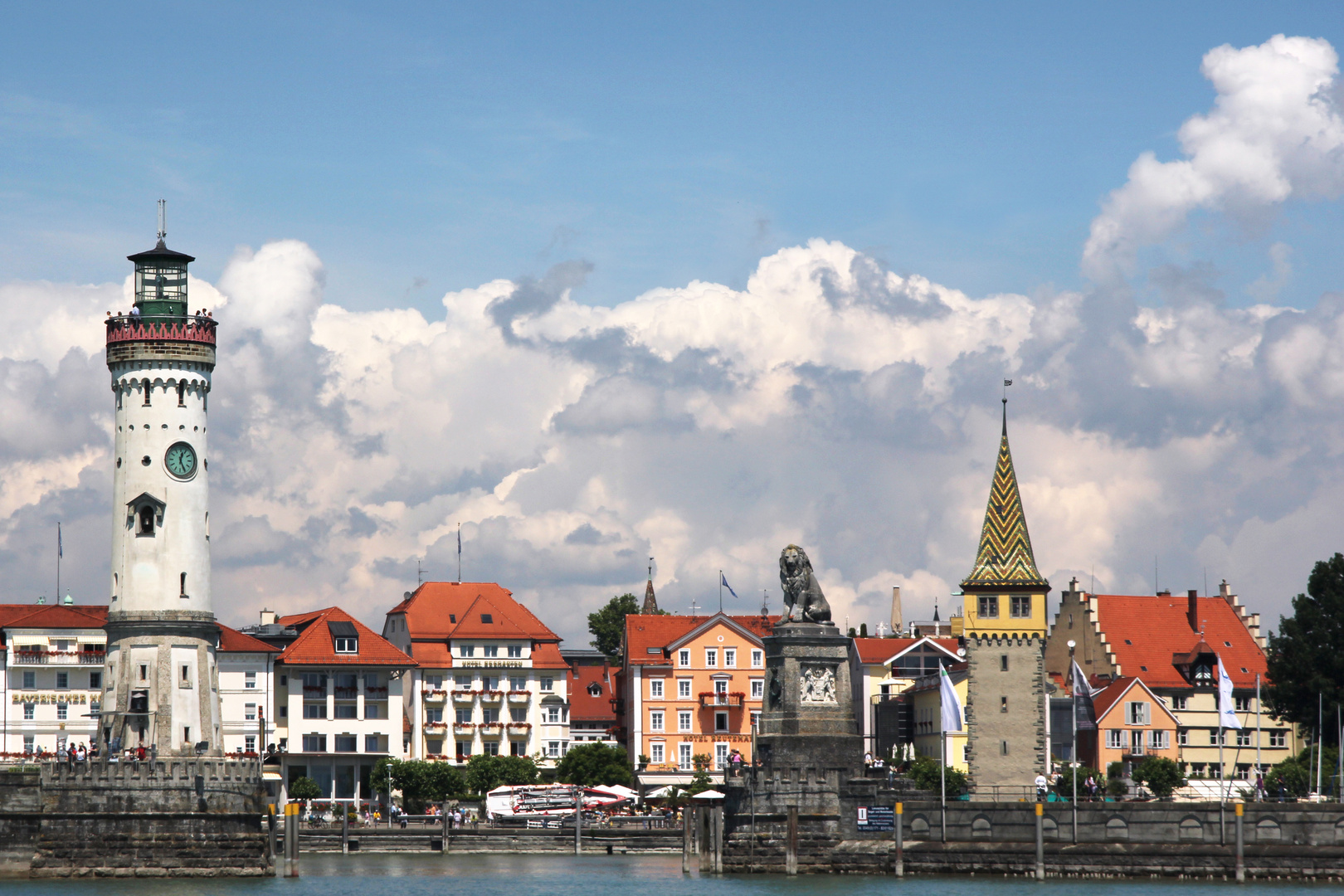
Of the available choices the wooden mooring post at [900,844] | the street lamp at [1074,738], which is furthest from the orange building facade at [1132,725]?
the wooden mooring post at [900,844]

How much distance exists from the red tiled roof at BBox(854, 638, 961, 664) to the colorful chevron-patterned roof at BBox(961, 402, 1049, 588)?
2530 cm

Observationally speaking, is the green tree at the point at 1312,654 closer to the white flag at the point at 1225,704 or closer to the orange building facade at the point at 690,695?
the white flag at the point at 1225,704

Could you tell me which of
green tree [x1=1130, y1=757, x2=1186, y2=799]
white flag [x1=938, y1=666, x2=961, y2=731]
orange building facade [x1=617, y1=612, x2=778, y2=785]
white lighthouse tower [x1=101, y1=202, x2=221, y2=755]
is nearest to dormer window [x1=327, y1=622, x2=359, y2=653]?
orange building facade [x1=617, y1=612, x2=778, y2=785]

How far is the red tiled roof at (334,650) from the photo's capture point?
119 metres

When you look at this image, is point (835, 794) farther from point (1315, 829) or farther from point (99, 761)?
point (99, 761)

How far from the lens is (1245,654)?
12075cm

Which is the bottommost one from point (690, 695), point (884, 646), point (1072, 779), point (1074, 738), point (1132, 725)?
point (1072, 779)

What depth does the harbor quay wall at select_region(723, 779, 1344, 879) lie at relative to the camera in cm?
7244

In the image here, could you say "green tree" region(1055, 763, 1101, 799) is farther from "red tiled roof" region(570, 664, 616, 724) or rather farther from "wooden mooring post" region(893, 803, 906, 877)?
"red tiled roof" region(570, 664, 616, 724)

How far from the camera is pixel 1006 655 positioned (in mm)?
105875

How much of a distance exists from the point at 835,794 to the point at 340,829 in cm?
2982

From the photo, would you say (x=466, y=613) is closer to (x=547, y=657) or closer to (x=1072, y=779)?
(x=547, y=657)

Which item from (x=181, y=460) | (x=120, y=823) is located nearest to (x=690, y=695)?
(x=181, y=460)

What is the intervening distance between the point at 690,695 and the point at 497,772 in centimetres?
1578
